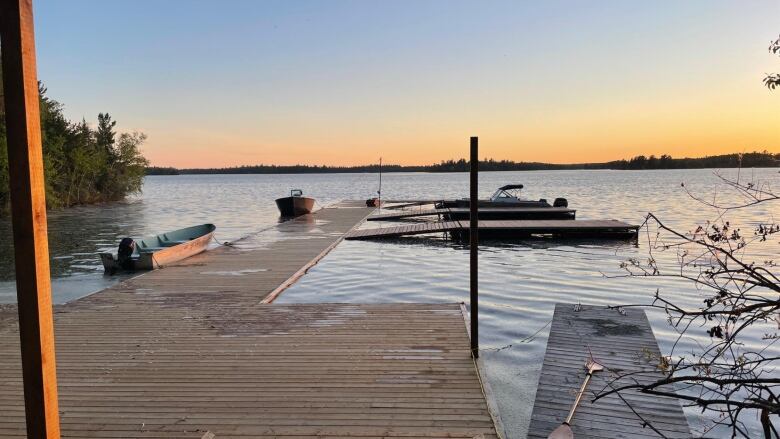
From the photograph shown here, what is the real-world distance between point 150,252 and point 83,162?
36.7m

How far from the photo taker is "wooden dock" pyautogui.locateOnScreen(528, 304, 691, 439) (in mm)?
4395

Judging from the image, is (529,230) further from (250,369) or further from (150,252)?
(250,369)

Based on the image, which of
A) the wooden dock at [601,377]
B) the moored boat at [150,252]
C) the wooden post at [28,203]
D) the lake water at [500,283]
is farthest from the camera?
the moored boat at [150,252]

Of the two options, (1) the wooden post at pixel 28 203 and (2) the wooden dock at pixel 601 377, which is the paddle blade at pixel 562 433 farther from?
(1) the wooden post at pixel 28 203

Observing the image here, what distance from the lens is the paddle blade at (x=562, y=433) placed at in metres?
4.15

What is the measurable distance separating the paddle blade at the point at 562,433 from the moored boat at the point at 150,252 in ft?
35.1

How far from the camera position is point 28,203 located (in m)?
2.39

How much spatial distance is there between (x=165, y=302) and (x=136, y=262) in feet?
15.9

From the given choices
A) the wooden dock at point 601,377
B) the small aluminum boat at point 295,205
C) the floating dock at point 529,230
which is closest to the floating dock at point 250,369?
the wooden dock at point 601,377

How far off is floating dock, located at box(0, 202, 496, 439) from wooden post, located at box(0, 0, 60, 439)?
5.34 feet

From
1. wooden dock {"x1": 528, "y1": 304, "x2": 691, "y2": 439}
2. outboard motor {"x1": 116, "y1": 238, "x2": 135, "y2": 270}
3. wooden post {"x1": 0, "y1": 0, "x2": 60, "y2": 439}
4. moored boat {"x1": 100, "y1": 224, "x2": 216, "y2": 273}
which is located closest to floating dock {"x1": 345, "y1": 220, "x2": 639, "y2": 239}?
moored boat {"x1": 100, "y1": 224, "x2": 216, "y2": 273}

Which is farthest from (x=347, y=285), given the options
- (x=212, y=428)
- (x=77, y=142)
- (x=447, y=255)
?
(x=77, y=142)

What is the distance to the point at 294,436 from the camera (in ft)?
13.0

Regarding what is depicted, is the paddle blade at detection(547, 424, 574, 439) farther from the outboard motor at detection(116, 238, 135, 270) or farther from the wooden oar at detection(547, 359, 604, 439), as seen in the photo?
the outboard motor at detection(116, 238, 135, 270)
